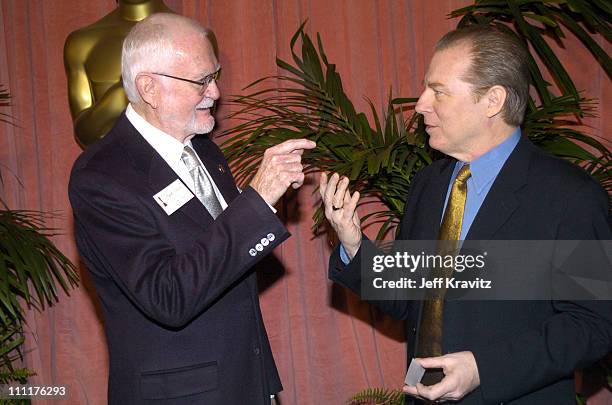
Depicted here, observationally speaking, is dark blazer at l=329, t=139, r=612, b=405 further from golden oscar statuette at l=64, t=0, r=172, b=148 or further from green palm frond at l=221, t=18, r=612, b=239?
golden oscar statuette at l=64, t=0, r=172, b=148

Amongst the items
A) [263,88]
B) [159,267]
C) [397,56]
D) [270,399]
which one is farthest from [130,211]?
[397,56]

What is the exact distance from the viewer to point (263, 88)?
12.3ft

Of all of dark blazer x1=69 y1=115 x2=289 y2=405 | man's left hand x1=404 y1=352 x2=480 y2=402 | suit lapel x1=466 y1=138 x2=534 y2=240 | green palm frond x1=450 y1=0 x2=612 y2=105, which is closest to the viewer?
man's left hand x1=404 y1=352 x2=480 y2=402

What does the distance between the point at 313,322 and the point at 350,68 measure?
1374 mm

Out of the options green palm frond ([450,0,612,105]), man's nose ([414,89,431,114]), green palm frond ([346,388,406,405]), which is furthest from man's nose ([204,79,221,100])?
green palm frond ([346,388,406,405])

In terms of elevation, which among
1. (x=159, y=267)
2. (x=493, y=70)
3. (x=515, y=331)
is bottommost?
(x=515, y=331)

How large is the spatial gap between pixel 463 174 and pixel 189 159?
816mm

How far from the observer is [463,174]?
2.09m

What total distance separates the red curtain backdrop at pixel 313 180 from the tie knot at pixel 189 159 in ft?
5.21

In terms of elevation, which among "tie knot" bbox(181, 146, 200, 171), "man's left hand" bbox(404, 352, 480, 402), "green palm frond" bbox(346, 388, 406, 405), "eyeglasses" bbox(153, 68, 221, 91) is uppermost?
"eyeglasses" bbox(153, 68, 221, 91)

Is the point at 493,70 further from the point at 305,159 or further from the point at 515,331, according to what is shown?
the point at 305,159

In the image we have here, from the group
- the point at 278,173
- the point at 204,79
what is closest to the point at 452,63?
the point at 278,173

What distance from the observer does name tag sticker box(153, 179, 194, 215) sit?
Answer: 194cm

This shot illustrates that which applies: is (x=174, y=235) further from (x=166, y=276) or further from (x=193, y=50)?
(x=193, y=50)
